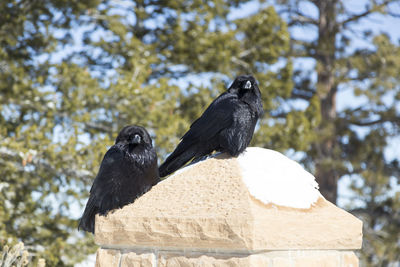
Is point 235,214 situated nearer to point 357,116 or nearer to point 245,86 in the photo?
point 245,86

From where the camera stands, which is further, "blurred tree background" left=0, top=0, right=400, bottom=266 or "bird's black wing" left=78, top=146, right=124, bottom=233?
"blurred tree background" left=0, top=0, right=400, bottom=266

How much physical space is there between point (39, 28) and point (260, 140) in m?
4.63

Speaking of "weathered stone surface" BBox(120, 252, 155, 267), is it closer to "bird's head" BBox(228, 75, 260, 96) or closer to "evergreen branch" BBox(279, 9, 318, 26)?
"bird's head" BBox(228, 75, 260, 96)

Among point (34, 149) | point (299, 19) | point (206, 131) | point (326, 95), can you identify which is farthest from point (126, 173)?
point (299, 19)

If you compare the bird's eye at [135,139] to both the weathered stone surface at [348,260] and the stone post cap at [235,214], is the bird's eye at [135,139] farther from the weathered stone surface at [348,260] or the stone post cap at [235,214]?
the weathered stone surface at [348,260]

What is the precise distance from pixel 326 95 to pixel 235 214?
11718 mm

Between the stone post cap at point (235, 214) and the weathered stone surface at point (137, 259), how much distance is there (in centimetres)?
6

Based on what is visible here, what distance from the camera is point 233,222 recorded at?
3.06 m

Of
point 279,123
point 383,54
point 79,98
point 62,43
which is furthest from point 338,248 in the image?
point 383,54

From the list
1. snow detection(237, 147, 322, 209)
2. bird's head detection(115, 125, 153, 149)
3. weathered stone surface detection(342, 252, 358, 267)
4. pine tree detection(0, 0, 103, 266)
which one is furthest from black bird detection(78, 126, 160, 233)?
pine tree detection(0, 0, 103, 266)

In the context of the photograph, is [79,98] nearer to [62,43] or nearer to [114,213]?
[62,43]

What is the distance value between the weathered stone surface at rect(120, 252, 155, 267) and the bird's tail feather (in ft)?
2.62

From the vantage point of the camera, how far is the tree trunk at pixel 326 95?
524 inches

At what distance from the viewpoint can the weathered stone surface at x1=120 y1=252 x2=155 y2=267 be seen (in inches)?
130
